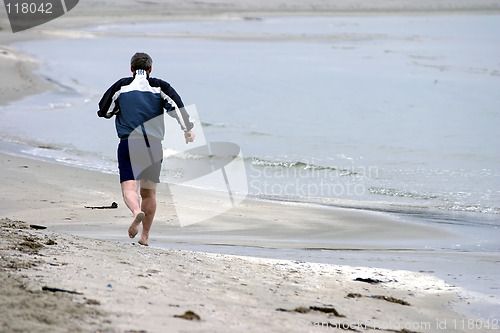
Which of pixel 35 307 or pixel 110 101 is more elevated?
pixel 110 101

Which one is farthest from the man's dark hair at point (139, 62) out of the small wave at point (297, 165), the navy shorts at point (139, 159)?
the small wave at point (297, 165)

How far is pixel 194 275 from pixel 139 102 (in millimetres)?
1456

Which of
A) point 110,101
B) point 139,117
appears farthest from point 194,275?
point 110,101

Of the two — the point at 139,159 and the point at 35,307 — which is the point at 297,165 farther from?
the point at 35,307

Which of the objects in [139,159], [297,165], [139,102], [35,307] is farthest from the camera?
[297,165]

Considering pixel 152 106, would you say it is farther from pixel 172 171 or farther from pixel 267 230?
pixel 172 171

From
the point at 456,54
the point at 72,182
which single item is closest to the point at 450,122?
the point at 72,182

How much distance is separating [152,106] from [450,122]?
506 inches

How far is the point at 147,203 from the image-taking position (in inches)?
250

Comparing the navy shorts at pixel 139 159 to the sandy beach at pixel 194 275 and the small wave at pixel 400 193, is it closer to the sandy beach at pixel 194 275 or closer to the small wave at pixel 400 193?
the sandy beach at pixel 194 275

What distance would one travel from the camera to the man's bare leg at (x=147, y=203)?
623 cm

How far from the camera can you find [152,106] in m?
5.93

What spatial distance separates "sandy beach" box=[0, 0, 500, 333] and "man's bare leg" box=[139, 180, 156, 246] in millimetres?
178

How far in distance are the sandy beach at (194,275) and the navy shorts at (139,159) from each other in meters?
0.55
